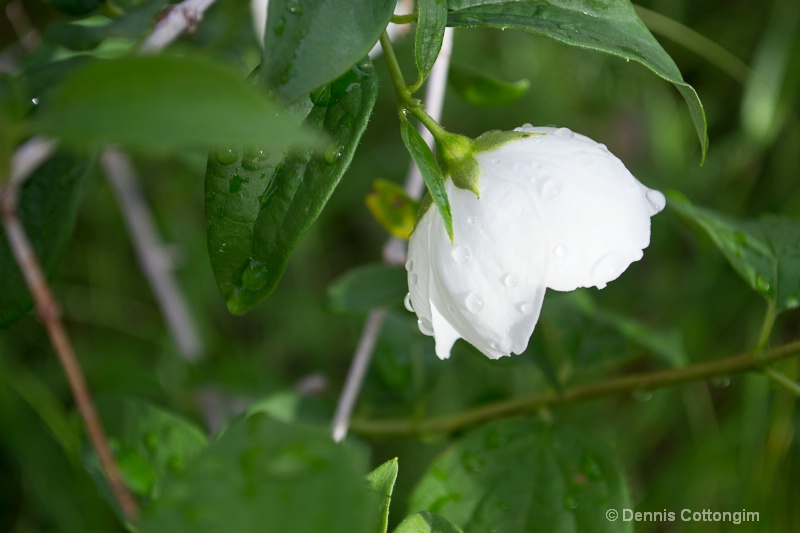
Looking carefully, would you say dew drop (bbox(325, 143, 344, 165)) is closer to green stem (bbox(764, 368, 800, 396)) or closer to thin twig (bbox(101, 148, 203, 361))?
green stem (bbox(764, 368, 800, 396))

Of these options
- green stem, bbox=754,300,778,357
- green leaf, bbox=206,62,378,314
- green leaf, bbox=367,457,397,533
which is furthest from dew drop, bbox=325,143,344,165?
green stem, bbox=754,300,778,357

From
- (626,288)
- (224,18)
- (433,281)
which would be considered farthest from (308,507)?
(626,288)

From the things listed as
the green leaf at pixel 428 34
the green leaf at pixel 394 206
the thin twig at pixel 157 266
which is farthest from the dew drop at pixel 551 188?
the thin twig at pixel 157 266

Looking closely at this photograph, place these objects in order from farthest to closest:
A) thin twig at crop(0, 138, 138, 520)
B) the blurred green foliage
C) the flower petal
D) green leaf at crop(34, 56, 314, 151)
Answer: the blurred green foliage
the flower petal
thin twig at crop(0, 138, 138, 520)
green leaf at crop(34, 56, 314, 151)

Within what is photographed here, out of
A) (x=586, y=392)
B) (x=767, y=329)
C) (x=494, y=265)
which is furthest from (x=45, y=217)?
(x=767, y=329)

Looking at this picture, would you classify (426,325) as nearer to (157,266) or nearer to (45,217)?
(45,217)

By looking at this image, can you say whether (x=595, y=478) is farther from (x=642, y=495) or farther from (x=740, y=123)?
(x=740, y=123)

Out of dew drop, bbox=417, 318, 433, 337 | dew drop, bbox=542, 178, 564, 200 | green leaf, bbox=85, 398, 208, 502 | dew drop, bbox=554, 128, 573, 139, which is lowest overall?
green leaf, bbox=85, 398, 208, 502
